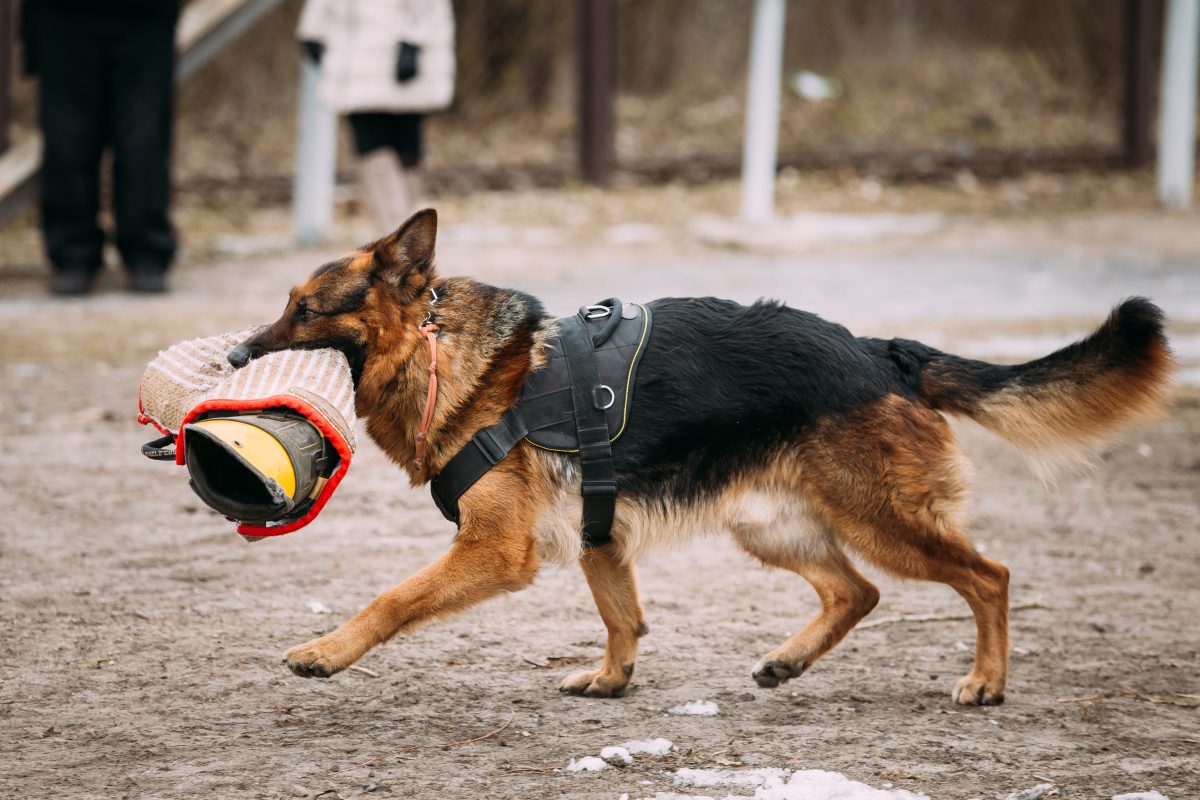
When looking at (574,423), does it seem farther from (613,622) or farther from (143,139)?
(143,139)

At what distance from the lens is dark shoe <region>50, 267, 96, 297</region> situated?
8.29 meters

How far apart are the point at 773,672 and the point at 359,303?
5.10 feet

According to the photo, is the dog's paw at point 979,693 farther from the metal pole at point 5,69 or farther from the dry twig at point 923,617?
the metal pole at point 5,69

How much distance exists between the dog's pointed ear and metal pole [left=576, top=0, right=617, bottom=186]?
9082 millimetres

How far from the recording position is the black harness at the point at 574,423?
3080 millimetres

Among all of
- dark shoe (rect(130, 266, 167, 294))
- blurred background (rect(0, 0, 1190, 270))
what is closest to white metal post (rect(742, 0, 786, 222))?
blurred background (rect(0, 0, 1190, 270))

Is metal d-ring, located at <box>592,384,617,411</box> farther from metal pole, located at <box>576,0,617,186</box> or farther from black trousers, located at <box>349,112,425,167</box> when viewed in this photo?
metal pole, located at <box>576,0,617,186</box>

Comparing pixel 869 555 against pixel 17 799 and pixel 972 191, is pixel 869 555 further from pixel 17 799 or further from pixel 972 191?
pixel 972 191

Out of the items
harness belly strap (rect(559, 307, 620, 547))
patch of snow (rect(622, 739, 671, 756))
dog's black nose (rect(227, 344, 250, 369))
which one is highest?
dog's black nose (rect(227, 344, 250, 369))

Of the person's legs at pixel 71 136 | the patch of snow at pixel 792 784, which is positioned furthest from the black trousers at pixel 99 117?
the patch of snow at pixel 792 784

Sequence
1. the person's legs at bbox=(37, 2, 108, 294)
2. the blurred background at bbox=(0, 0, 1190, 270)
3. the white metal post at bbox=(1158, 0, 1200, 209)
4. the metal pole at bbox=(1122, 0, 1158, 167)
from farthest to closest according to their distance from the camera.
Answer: the metal pole at bbox=(1122, 0, 1158, 167)
the blurred background at bbox=(0, 0, 1190, 270)
the white metal post at bbox=(1158, 0, 1200, 209)
the person's legs at bbox=(37, 2, 108, 294)

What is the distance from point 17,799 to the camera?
8.41 feet

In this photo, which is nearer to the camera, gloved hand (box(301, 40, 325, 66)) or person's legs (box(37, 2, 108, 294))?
person's legs (box(37, 2, 108, 294))

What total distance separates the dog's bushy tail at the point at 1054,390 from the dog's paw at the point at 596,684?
1.20m
